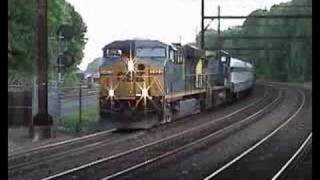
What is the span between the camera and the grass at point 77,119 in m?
8.70

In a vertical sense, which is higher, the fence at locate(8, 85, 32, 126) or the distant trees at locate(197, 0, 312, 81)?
the distant trees at locate(197, 0, 312, 81)

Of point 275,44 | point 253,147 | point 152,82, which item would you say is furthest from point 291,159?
point 152,82

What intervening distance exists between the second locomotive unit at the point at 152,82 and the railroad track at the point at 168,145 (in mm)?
537

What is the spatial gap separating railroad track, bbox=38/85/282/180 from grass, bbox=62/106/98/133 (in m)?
0.99

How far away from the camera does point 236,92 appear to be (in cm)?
1122

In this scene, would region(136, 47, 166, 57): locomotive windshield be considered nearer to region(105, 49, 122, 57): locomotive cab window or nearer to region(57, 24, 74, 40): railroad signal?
region(105, 49, 122, 57): locomotive cab window

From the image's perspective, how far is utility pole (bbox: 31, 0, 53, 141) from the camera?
7770 mm

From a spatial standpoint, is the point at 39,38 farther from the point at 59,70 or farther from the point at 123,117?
the point at 123,117

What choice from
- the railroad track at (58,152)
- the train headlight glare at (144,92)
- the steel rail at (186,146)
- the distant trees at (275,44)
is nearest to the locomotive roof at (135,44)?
the train headlight glare at (144,92)

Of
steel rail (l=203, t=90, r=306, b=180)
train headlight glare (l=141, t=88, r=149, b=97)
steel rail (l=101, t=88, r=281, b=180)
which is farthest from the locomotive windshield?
steel rail (l=203, t=90, r=306, b=180)

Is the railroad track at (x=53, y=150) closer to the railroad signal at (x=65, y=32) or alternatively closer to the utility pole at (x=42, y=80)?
the utility pole at (x=42, y=80)

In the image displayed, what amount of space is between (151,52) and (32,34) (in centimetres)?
304

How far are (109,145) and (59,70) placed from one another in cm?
267

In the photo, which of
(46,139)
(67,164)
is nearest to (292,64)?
(67,164)
